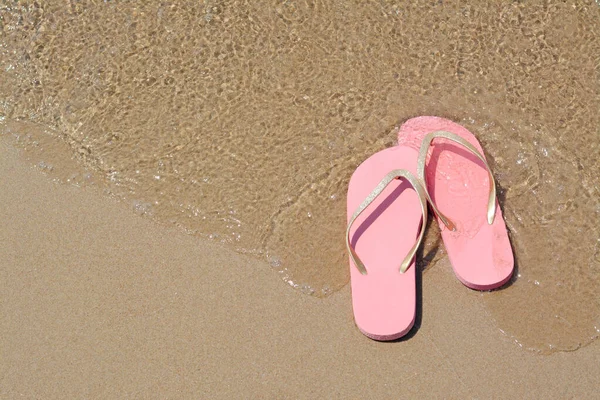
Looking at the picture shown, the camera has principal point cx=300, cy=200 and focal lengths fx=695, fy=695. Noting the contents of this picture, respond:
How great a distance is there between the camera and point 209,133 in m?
2.98

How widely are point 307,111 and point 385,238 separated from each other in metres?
0.70

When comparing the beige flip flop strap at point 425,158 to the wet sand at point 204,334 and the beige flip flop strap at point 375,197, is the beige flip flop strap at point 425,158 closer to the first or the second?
the beige flip flop strap at point 375,197

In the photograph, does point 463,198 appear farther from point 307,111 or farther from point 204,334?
point 204,334

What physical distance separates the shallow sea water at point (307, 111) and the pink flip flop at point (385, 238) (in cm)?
8

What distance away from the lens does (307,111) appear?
9.91ft

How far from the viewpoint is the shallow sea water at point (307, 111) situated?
2.69m

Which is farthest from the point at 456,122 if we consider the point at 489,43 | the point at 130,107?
the point at 130,107

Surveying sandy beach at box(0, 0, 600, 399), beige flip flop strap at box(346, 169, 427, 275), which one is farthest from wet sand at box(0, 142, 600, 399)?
beige flip flop strap at box(346, 169, 427, 275)

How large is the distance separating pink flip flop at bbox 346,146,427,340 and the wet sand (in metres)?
0.07

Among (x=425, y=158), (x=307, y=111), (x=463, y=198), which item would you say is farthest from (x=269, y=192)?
(x=463, y=198)

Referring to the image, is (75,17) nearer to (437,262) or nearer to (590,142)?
(437,262)

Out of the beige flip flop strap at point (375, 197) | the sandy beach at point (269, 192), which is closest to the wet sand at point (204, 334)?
the sandy beach at point (269, 192)

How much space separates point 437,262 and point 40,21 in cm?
216

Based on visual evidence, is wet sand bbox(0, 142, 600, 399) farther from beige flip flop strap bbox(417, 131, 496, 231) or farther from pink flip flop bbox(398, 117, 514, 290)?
beige flip flop strap bbox(417, 131, 496, 231)
